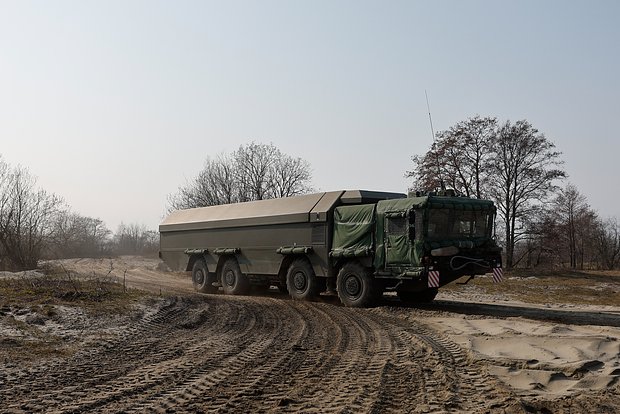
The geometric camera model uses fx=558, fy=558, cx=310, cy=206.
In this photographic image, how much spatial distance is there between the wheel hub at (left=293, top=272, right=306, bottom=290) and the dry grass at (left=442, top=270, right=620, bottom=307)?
524 centimetres

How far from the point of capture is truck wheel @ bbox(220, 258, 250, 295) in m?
19.2

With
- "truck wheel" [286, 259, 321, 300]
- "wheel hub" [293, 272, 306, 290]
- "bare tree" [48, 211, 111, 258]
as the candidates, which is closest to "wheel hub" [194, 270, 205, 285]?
"truck wheel" [286, 259, 321, 300]

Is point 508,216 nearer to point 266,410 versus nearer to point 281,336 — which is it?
point 281,336

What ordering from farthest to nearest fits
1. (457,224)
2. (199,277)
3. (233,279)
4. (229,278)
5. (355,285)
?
(199,277)
(229,278)
(233,279)
(355,285)
(457,224)

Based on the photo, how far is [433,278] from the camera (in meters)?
13.4

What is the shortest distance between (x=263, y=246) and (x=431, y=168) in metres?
20.4

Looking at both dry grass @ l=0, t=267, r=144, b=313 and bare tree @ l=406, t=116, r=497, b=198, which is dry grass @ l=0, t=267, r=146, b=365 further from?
bare tree @ l=406, t=116, r=497, b=198

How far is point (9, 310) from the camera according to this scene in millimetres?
10234

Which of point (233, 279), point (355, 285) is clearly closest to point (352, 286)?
point (355, 285)

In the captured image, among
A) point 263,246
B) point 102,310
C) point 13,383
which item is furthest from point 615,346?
point 263,246

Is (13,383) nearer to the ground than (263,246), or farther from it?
nearer to the ground

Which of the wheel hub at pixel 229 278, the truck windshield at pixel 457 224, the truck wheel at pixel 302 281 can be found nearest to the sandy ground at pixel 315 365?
the truck windshield at pixel 457 224

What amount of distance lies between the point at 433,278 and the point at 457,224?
173cm

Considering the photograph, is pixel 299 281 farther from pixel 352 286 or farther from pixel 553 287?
pixel 553 287
